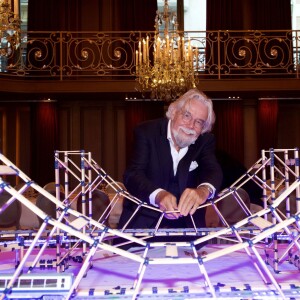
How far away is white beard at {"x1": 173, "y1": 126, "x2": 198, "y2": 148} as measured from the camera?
2.73 meters

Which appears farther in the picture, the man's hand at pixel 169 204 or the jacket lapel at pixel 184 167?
the jacket lapel at pixel 184 167

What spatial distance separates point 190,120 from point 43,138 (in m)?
9.88

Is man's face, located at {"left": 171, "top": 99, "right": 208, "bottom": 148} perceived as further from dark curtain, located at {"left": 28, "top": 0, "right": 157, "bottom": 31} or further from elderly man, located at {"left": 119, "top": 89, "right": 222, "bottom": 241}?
dark curtain, located at {"left": 28, "top": 0, "right": 157, "bottom": 31}

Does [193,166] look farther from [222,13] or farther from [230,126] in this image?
[222,13]

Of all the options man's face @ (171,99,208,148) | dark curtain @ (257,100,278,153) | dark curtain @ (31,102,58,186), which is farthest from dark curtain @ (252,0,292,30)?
man's face @ (171,99,208,148)

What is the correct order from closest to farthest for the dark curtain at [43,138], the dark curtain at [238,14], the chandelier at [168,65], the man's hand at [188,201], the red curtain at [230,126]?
the man's hand at [188,201] → the chandelier at [168,65] → the dark curtain at [43,138] → the red curtain at [230,126] → the dark curtain at [238,14]

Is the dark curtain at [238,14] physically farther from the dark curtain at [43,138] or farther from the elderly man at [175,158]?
the elderly man at [175,158]

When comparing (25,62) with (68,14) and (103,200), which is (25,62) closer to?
(68,14)

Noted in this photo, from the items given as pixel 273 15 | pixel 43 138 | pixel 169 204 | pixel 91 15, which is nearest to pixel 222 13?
pixel 273 15

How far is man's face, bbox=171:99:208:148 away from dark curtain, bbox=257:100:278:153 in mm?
9848

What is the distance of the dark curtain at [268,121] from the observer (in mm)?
12320

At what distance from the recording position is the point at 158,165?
9.65 feet

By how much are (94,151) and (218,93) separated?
3529 millimetres

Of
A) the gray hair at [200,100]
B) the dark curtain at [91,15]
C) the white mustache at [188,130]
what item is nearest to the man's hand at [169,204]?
the white mustache at [188,130]
